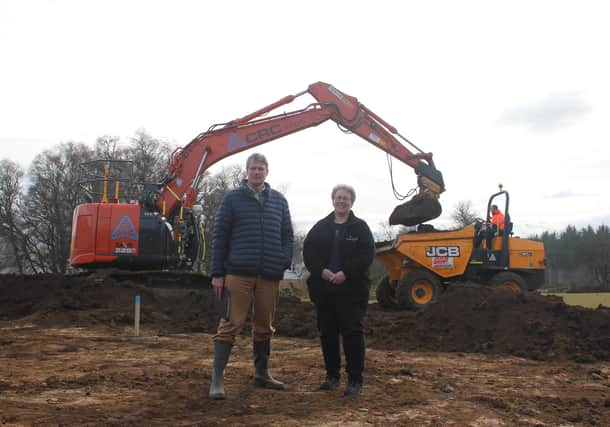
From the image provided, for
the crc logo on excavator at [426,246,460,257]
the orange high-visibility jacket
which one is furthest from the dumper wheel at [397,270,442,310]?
the orange high-visibility jacket

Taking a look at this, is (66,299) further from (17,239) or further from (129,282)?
(17,239)

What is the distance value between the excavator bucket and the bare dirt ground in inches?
144

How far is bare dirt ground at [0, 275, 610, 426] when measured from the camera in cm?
368

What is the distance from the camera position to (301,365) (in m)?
5.73

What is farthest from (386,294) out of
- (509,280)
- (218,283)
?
(218,283)

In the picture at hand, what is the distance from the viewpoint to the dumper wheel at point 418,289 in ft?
38.8

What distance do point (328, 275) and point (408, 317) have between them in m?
4.91

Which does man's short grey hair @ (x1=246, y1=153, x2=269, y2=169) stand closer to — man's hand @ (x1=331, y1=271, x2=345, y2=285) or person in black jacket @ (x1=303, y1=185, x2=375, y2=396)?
person in black jacket @ (x1=303, y1=185, x2=375, y2=396)

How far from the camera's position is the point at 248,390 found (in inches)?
173

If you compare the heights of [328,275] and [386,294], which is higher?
[328,275]

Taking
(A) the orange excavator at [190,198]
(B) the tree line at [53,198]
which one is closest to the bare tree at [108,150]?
(B) the tree line at [53,198]

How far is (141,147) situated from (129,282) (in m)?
27.9

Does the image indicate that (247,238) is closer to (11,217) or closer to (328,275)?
(328,275)

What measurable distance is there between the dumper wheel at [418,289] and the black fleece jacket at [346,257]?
7.49 meters
